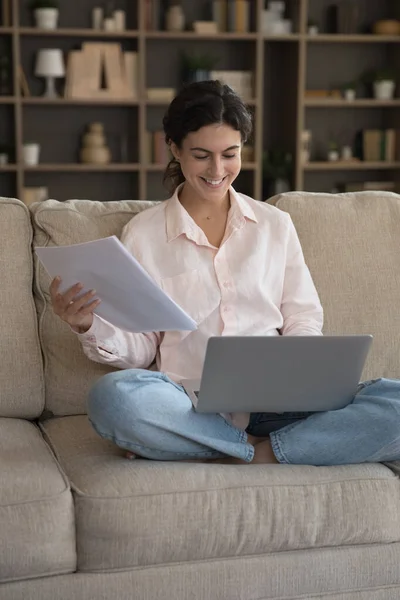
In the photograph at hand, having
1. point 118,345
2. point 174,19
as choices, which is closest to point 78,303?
point 118,345

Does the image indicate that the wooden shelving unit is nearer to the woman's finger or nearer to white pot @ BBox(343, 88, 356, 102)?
white pot @ BBox(343, 88, 356, 102)

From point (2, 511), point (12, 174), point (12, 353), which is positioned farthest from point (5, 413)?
point (12, 174)

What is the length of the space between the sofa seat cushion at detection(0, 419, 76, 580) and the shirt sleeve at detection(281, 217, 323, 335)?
67cm

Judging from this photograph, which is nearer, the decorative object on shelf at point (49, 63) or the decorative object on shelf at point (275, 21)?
the decorative object on shelf at point (49, 63)

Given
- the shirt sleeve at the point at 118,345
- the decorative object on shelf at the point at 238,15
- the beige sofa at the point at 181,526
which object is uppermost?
the decorative object on shelf at the point at 238,15

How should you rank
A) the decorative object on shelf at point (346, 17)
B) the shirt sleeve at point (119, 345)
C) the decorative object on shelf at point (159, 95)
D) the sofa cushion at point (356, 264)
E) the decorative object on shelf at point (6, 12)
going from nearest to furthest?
1. the shirt sleeve at point (119, 345)
2. the sofa cushion at point (356, 264)
3. the decorative object on shelf at point (6, 12)
4. the decorative object on shelf at point (159, 95)
5. the decorative object on shelf at point (346, 17)

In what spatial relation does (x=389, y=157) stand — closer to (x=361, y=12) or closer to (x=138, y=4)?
(x=361, y=12)

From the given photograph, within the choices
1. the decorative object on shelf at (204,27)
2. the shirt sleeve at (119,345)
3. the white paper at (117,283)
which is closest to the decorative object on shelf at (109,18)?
the decorative object on shelf at (204,27)

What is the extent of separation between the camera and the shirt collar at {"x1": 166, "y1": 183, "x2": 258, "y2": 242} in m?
2.14

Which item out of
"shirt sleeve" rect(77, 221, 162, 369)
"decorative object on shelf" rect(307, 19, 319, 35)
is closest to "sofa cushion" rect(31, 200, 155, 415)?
"shirt sleeve" rect(77, 221, 162, 369)

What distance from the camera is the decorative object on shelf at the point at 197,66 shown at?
5289 millimetres

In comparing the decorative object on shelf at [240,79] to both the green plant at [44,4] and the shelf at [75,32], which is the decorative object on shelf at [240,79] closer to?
the shelf at [75,32]

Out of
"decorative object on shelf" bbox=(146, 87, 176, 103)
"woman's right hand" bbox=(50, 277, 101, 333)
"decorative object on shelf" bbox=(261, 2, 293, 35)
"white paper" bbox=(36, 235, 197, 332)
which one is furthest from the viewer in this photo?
"decorative object on shelf" bbox=(261, 2, 293, 35)

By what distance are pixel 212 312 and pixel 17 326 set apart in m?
0.46
